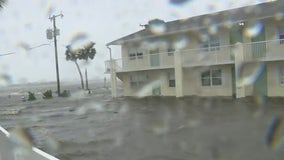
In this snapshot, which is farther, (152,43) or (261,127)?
(152,43)

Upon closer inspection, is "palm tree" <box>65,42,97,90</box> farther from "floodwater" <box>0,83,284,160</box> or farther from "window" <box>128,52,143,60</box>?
"floodwater" <box>0,83,284,160</box>

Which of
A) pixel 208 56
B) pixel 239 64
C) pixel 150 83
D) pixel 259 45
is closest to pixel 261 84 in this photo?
pixel 239 64

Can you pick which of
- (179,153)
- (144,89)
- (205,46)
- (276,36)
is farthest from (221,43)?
(179,153)

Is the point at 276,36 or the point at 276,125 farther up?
the point at 276,36

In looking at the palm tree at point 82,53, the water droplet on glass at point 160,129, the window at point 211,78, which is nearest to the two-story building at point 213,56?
the window at point 211,78

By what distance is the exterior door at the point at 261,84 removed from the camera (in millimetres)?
23688

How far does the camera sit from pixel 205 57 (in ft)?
86.0

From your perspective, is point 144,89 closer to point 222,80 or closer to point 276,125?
point 222,80

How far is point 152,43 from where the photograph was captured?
1215 inches

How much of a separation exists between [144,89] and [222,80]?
974 cm

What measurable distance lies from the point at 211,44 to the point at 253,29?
2828mm

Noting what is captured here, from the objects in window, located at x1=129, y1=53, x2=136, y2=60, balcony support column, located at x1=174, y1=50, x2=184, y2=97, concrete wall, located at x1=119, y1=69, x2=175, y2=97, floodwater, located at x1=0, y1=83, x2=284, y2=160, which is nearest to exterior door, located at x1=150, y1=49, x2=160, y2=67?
concrete wall, located at x1=119, y1=69, x2=175, y2=97

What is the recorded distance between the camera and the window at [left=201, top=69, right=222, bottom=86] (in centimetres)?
2622

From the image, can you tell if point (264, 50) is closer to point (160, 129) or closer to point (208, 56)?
point (208, 56)
